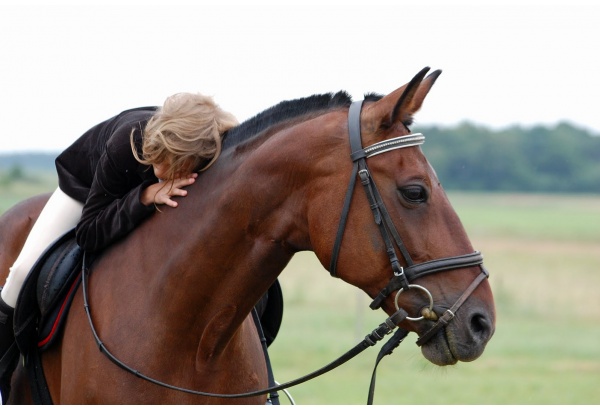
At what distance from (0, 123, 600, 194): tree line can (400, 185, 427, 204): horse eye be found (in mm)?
60062

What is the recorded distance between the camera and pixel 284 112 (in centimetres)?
412

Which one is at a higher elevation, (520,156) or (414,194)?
(520,156)

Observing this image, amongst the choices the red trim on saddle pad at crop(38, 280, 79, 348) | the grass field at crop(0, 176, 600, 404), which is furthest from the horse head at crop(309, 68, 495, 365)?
the red trim on saddle pad at crop(38, 280, 79, 348)

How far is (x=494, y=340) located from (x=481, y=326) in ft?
45.7

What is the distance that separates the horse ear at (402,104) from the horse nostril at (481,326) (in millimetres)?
940

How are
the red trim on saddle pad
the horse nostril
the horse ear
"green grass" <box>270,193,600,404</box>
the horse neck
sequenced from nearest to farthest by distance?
the horse nostril → the horse ear → the horse neck → the red trim on saddle pad → "green grass" <box>270,193,600,404</box>

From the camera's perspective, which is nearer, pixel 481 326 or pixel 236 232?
pixel 481 326

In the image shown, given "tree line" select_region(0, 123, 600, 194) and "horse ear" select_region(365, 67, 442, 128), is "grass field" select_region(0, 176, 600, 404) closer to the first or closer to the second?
"horse ear" select_region(365, 67, 442, 128)

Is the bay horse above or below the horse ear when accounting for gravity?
below

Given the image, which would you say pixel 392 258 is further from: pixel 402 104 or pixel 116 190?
pixel 116 190

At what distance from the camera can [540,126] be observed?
69.1 meters

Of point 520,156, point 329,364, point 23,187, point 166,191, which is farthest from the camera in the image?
point 520,156

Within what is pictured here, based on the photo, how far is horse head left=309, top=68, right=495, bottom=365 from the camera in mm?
3566

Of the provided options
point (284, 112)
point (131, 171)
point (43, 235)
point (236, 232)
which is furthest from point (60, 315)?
point (284, 112)
